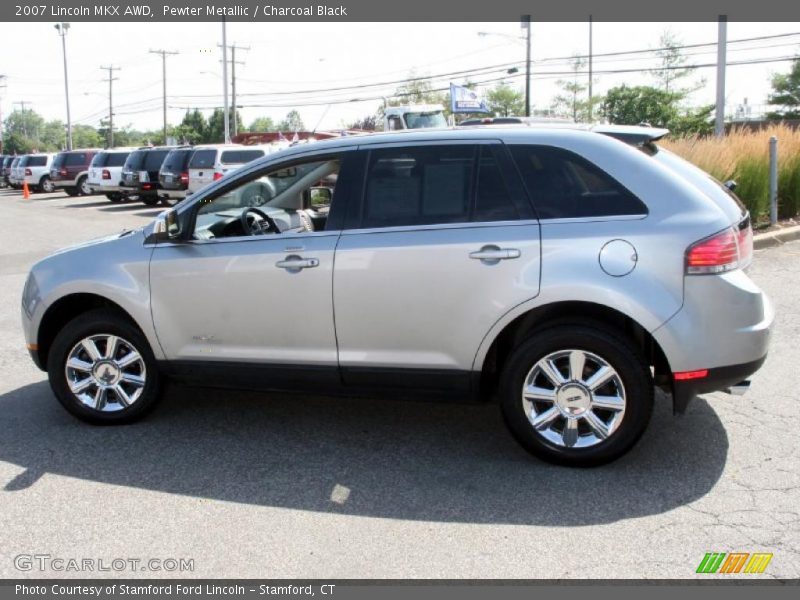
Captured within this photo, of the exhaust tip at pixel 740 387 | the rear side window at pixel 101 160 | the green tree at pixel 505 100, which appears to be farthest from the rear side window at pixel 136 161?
the green tree at pixel 505 100

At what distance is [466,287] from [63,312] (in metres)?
2.84

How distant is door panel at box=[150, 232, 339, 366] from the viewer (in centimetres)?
471

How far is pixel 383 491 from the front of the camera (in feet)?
14.0

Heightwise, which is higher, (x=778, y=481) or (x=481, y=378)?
(x=481, y=378)

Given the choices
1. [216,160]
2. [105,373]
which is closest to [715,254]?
[105,373]

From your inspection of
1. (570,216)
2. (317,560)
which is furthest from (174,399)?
(570,216)

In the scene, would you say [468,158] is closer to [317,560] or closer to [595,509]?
[595,509]

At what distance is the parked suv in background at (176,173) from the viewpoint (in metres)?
23.0

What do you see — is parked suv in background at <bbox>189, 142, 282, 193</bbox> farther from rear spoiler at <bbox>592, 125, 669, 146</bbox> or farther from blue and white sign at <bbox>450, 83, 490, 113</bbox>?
rear spoiler at <bbox>592, 125, 669, 146</bbox>

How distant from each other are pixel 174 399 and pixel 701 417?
365 centimetres

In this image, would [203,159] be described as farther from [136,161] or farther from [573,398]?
[573,398]

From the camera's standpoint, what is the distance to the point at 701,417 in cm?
516

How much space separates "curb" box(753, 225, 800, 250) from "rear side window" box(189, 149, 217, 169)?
14747 mm

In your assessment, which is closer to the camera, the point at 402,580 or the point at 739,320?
the point at 402,580
